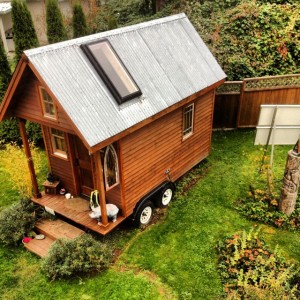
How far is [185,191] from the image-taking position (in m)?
11.8

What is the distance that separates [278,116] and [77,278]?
705 centimetres

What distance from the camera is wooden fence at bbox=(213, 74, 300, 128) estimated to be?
1445cm

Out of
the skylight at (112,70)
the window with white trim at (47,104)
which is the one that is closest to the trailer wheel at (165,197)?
the skylight at (112,70)

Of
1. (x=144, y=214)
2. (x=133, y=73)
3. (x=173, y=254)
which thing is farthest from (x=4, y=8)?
(x=173, y=254)

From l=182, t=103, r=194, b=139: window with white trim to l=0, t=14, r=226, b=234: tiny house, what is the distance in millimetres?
35

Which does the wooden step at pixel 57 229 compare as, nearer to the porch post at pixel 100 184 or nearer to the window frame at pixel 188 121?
the porch post at pixel 100 184

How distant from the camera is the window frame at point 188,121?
11047 millimetres

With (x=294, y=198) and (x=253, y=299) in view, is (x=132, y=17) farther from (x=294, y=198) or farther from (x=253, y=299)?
(x=253, y=299)

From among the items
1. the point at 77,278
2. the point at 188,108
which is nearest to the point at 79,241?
the point at 77,278

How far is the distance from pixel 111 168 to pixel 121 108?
1.70 meters

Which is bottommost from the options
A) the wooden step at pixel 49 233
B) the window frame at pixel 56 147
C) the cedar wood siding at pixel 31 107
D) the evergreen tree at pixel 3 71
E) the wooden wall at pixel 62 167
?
the wooden step at pixel 49 233

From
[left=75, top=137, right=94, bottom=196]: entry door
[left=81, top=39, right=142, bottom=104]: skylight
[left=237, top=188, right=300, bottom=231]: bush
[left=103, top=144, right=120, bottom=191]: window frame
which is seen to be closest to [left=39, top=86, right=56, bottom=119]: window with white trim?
[left=75, top=137, right=94, bottom=196]: entry door

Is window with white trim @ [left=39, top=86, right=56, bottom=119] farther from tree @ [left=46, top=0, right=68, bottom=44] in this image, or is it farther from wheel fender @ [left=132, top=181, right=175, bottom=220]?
tree @ [left=46, top=0, right=68, bottom=44]

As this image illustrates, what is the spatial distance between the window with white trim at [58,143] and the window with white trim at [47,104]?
130 centimetres
